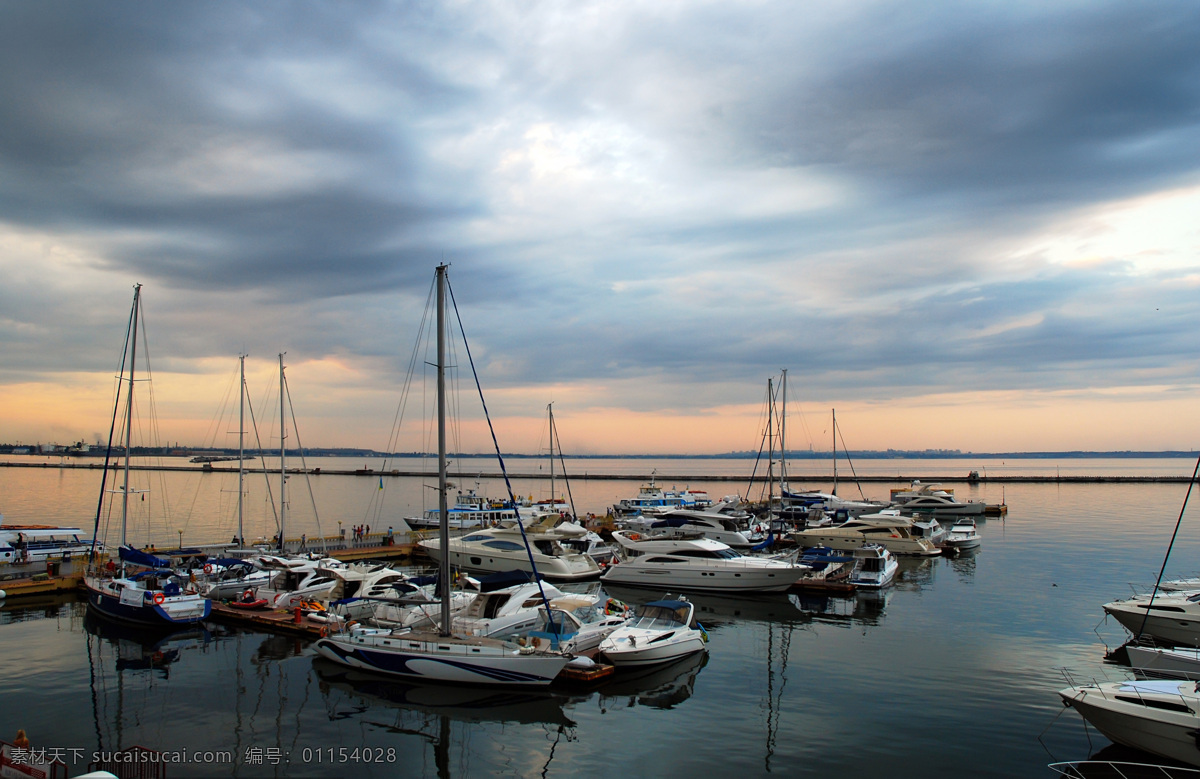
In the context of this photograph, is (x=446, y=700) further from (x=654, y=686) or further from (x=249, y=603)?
(x=249, y=603)

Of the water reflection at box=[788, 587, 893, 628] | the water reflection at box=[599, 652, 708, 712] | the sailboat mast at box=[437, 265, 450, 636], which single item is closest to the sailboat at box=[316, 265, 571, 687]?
the sailboat mast at box=[437, 265, 450, 636]

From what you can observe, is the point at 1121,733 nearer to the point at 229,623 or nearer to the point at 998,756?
the point at 998,756

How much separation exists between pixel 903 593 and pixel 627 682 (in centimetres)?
1934

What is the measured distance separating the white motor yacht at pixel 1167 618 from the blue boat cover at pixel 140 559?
38.9 metres

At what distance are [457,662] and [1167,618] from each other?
23.1 metres

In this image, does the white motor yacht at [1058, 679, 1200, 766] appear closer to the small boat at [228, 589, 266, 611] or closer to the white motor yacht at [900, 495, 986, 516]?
the small boat at [228, 589, 266, 611]

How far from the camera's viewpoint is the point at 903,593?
33.4 meters

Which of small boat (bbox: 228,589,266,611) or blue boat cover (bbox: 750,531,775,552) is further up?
small boat (bbox: 228,589,266,611)

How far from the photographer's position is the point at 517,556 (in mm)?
36844

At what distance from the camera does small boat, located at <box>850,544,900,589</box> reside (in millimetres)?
33750

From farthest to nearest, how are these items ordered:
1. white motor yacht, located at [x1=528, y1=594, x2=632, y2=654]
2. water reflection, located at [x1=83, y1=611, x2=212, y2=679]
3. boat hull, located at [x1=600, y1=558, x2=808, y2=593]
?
1. boat hull, located at [x1=600, y1=558, x2=808, y2=593]
2. water reflection, located at [x1=83, y1=611, x2=212, y2=679]
3. white motor yacht, located at [x1=528, y1=594, x2=632, y2=654]

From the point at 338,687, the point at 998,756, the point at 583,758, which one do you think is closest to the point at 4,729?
the point at 338,687

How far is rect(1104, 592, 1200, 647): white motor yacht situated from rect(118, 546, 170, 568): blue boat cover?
38.9 metres

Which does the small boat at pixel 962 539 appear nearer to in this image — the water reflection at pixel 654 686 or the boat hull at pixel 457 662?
the water reflection at pixel 654 686
